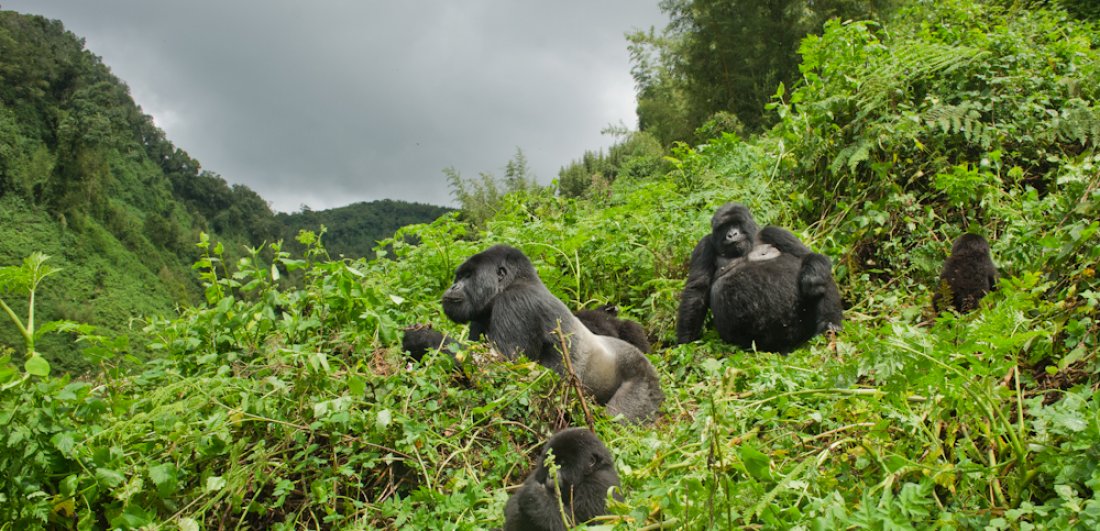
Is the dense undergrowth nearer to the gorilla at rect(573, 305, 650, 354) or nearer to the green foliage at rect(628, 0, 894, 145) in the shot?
the gorilla at rect(573, 305, 650, 354)

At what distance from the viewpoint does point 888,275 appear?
4789 mm

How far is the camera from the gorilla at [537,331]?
11.8ft

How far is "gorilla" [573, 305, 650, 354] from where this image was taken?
14.1ft

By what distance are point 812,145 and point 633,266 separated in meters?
1.77

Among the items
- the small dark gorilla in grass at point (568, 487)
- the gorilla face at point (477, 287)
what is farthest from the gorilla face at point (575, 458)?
the gorilla face at point (477, 287)

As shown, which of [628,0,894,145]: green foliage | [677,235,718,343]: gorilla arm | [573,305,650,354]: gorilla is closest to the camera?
[573,305,650,354]: gorilla

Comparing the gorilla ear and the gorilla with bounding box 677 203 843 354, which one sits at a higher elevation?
the gorilla with bounding box 677 203 843 354

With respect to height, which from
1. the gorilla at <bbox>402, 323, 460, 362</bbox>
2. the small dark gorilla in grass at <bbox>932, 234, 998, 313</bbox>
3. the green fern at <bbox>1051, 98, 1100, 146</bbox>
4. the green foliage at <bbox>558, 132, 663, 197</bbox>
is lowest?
the small dark gorilla in grass at <bbox>932, 234, 998, 313</bbox>

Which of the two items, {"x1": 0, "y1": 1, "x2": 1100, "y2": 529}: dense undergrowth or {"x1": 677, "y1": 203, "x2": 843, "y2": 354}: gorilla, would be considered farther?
{"x1": 677, "y1": 203, "x2": 843, "y2": 354}: gorilla

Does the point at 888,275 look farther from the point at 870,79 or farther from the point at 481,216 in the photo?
the point at 481,216

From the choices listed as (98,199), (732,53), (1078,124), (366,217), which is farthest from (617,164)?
(98,199)

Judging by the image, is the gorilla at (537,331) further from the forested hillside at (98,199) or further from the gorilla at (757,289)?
the forested hillside at (98,199)

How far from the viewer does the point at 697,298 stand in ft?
15.0

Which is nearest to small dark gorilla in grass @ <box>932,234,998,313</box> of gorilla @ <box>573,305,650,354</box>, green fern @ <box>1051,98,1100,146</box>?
green fern @ <box>1051,98,1100,146</box>
